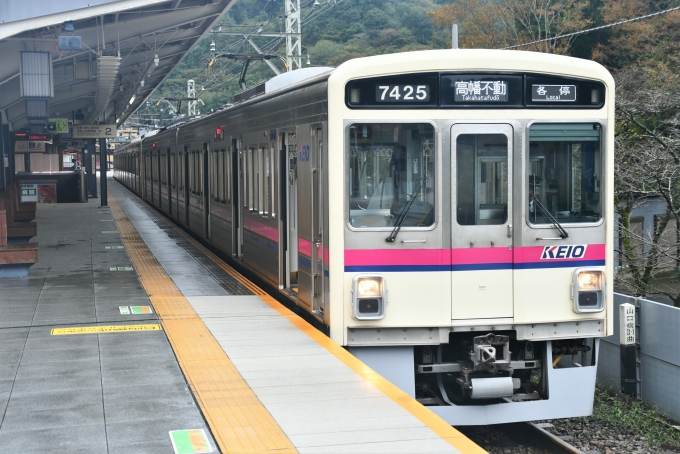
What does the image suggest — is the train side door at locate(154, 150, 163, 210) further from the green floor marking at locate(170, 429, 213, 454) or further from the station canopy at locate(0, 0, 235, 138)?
the green floor marking at locate(170, 429, 213, 454)

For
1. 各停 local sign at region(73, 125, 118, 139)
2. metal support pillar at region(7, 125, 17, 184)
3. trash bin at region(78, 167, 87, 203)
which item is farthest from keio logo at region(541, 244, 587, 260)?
trash bin at region(78, 167, 87, 203)

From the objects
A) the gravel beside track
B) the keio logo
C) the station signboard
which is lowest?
the gravel beside track

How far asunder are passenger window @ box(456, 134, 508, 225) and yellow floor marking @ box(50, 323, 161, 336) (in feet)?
10.6

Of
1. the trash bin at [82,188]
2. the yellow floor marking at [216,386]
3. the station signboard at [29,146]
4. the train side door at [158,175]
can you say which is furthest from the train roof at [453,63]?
the trash bin at [82,188]

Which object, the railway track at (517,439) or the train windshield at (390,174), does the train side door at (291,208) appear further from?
the railway track at (517,439)

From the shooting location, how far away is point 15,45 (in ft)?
55.2

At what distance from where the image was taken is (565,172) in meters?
7.02

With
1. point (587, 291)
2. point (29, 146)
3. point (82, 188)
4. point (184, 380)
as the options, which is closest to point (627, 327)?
point (587, 291)

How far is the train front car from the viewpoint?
682 centimetres

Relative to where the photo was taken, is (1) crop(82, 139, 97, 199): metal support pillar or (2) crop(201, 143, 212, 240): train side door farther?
(1) crop(82, 139, 97, 199): metal support pillar

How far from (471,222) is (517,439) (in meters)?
2.28

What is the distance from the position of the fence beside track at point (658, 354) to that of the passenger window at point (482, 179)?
3.45 m

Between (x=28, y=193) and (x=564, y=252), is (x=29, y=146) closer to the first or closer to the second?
(x=28, y=193)

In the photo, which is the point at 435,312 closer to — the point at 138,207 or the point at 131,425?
the point at 131,425
